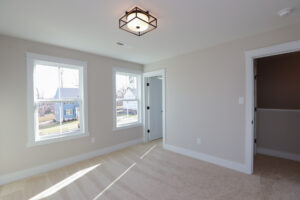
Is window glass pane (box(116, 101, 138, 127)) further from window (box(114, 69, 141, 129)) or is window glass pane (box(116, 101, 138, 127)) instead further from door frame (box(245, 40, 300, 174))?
door frame (box(245, 40, 300, 174))

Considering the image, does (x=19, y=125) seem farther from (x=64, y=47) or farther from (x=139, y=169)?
(x=139, y=169)

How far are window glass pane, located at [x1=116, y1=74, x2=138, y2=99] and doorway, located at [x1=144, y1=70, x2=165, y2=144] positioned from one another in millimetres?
353

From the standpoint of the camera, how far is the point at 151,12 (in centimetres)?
182

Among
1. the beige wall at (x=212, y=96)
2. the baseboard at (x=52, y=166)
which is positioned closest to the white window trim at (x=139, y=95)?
the baseboard at (x=52, y=166)

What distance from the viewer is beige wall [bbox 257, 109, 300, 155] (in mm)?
3123

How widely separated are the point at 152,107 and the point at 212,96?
6.83 feet

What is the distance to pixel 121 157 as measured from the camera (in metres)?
3.39

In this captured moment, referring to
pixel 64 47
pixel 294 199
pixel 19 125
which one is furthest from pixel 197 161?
pixel 64 47

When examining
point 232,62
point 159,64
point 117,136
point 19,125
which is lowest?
point 117,136

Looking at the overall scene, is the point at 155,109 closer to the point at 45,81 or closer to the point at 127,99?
the point at 127,99

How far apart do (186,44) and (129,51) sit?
50.1 inches

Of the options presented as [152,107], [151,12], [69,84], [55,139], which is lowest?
[55,139]

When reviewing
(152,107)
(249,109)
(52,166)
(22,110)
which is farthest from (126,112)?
(249,109)

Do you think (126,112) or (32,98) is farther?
(126,112)
